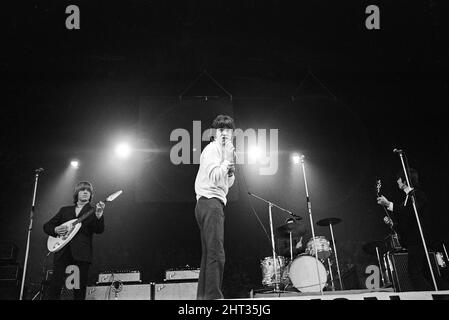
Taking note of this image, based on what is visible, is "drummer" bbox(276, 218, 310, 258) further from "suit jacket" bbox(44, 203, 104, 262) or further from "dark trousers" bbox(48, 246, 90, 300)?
"dark trousers" bbox(48, 246, 90, 300)

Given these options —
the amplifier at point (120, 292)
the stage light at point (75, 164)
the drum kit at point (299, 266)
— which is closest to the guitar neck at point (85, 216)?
the amplifier at point (120, 292)

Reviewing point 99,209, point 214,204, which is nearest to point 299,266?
point 99,209

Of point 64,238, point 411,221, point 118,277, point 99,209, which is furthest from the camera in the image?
point 118,277

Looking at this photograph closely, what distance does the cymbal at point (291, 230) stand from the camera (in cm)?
648

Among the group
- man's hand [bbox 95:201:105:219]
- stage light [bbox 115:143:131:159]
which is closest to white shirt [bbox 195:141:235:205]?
man's hand [bbox 95:201:105:219]

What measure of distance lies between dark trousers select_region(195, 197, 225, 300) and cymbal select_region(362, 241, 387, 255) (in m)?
4.84

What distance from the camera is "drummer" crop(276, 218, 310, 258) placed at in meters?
6.70

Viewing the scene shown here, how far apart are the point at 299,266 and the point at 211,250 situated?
11.5 feet

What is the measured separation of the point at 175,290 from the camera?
18.8 feet

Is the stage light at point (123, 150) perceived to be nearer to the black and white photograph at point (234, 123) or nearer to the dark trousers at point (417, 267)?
the black and white photograph at point (234, 123)

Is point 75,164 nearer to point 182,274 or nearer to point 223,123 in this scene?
point 182,274

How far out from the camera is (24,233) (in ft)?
23.9
